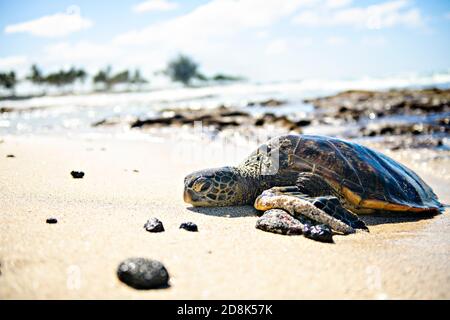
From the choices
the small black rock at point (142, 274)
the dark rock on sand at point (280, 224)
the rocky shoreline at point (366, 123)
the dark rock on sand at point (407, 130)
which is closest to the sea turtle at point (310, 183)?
the dark rock on sand at point (280, 224)

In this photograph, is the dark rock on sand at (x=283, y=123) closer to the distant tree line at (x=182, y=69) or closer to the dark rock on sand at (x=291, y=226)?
the dark rock on sand at (x=291, y=226)

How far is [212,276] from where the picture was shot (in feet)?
6.73

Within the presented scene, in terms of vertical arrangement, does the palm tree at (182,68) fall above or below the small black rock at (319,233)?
above

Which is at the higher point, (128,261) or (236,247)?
(128,261)

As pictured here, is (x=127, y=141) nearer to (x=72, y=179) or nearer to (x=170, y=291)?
(x=72, y=179)

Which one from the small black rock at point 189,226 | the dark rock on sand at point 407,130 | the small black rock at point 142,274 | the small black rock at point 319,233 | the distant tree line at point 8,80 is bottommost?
the dark rock on sand at point 407,130

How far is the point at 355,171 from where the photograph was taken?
11.7 ft

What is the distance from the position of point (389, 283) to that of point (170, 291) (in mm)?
1141

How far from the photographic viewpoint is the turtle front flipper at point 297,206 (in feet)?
9.86

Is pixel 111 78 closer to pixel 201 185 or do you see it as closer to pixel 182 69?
pixel 182 69

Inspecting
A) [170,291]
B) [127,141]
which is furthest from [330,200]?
[127,141]

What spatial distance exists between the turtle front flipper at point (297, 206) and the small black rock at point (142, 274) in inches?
57.5

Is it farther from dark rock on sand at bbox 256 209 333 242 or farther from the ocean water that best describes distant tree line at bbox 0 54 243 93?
dark rock on sand at bbox 256 209 333 242

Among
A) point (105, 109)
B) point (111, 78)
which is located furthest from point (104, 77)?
point (105, 109)
